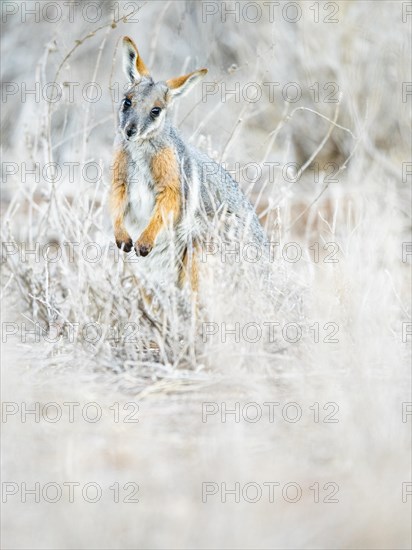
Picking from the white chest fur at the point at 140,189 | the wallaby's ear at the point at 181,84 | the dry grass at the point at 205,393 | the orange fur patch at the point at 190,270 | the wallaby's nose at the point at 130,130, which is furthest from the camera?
the white chest fur at the point at 140,189

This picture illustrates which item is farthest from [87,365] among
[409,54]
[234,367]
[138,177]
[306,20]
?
[306,20]

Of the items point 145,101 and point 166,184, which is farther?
point 166,184

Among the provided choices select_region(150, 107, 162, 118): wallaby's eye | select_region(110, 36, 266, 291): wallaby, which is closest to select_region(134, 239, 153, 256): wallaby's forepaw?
select_region(110, 36, 266, 291): wallaby

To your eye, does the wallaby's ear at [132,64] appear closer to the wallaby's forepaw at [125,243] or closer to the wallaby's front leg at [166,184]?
the wallaby's front leg at [166,184]

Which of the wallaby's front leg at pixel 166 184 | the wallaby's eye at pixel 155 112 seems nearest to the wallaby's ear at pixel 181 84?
the wallaby's eye at pixel 155 112

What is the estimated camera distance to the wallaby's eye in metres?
6.36

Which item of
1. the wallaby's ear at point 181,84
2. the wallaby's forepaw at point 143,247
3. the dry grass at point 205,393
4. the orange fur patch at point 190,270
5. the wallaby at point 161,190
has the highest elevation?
the wallaby's ear at point 181,84

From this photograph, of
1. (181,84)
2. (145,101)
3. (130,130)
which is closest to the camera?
(130,130)

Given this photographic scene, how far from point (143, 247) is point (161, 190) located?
44 centimetres

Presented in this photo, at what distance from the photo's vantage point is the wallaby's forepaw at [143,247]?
6.36 metres

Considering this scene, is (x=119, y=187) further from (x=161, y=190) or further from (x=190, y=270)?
(x=190, y=270)

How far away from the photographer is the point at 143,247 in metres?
6.36

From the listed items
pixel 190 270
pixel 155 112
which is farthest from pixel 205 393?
pixel 155 112

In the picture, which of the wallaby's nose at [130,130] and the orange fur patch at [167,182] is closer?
the wallaby's nose at [130,130]
